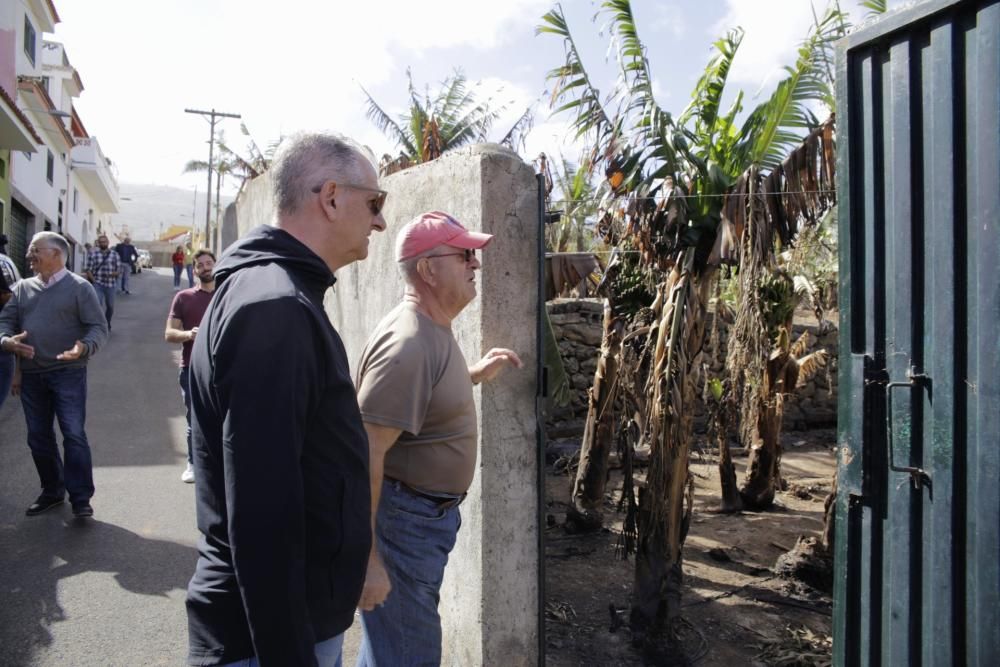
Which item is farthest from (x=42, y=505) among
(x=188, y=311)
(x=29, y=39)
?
(x=29, y=39)

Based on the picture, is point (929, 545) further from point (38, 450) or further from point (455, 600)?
point (38, 450)

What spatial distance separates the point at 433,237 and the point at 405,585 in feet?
4.06

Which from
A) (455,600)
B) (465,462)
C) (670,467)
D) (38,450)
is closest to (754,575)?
(670,467)

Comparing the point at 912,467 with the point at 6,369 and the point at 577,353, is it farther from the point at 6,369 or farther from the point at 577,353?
the point at 577,353

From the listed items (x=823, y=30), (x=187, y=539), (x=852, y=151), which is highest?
(x=823, y=30)

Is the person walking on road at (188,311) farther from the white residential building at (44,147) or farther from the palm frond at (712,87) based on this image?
the white residential building at (44,147)

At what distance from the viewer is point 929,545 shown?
2307 mm

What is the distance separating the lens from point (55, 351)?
5.34 metres

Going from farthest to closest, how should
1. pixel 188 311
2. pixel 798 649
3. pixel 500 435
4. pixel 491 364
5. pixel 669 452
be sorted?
pixel 188 311, pixel 798 649, pixel 669 452, pixel 500 435, pixel 491 364

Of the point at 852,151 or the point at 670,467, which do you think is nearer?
the point at 852,151

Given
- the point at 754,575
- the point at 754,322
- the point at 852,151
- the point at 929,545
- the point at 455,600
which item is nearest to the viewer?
the point at 929,545

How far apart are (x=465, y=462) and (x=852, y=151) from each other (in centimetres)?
173

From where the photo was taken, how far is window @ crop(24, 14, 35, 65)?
818 inches

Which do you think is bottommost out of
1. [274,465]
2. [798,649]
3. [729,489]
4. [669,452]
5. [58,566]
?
[798,649]
